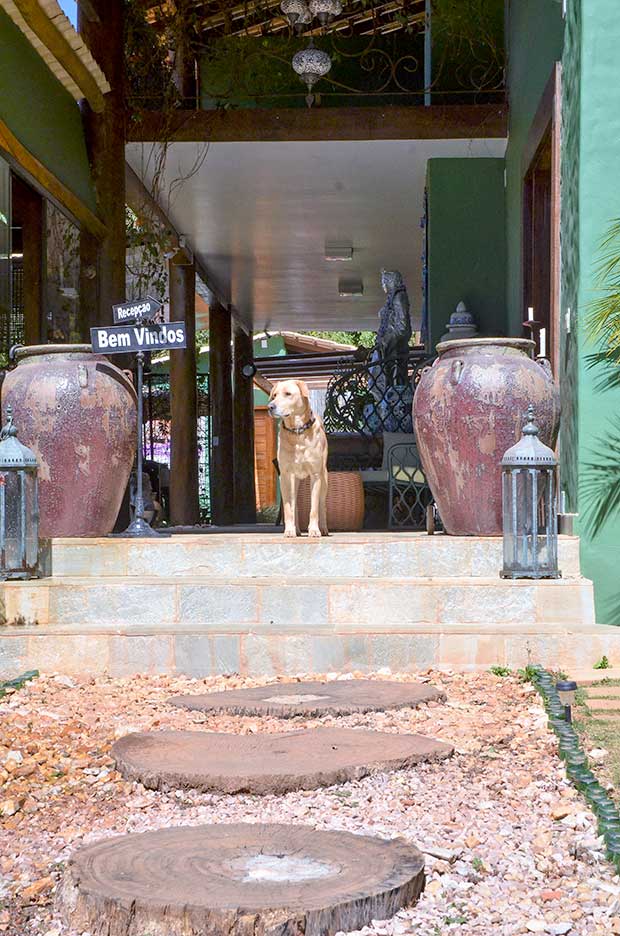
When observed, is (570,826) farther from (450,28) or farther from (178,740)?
(450,28)

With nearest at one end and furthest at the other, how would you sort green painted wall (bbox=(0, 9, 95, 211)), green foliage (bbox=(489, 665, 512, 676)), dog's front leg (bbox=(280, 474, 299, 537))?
green foliage (bbox=(489, 665, 512, 676))
dog's front leg (bbox=(280, 474, 299, 537))
green painted wall (bbox=(0, 9, 95, 211))

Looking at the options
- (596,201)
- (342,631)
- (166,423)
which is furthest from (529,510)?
(166,423)

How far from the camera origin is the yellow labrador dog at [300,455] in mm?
6363

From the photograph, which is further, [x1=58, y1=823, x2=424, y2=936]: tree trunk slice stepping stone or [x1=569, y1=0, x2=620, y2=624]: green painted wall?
[x1=569, y1=0, x2=620, y2=624]: green painted wall

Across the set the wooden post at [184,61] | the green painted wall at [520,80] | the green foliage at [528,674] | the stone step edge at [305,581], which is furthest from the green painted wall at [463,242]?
the green foliage at [528,674]

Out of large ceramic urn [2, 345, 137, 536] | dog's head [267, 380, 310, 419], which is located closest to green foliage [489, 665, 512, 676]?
dog's head [267, 380, 310, 419]

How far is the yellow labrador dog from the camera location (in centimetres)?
636

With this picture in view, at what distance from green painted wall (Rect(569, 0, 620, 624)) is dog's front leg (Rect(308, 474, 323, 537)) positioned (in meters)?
1.34

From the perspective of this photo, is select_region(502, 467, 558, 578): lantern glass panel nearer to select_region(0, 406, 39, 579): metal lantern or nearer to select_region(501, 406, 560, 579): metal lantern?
select_region(501, 406, 560, 579): metal lantern

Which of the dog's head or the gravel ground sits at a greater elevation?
the dog's head

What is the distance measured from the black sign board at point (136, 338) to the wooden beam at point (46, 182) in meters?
1.55

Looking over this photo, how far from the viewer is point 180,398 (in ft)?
44.0

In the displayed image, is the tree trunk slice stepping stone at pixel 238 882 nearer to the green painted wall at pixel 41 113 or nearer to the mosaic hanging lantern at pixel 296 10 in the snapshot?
the green painted wall at pixel 41 113

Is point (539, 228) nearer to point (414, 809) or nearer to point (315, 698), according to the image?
point (315, 698)
